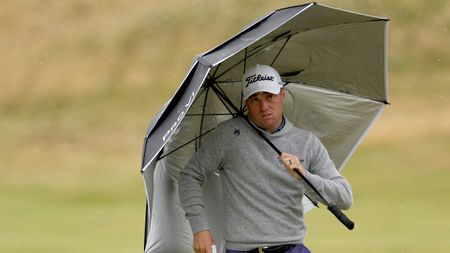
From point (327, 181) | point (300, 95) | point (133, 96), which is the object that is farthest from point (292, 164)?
point (133, 96)

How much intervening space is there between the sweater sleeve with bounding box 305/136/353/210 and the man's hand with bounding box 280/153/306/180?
0.19 feet

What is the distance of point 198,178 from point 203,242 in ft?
0.89

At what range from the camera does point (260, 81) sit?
4.70 meters

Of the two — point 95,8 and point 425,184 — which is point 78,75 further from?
point 425,184

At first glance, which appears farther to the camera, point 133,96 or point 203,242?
point 133,96

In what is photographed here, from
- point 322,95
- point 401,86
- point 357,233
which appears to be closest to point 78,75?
point 401,86

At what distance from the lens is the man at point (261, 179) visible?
15.1 ft

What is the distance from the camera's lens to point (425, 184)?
12.5 meters

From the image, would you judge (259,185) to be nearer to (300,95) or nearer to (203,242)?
(203,242)

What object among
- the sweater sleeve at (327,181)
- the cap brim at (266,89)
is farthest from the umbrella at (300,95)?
the sweater sleeve at (327,181)

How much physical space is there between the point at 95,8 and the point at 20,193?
24.2 feet

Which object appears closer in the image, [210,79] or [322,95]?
[210,79]

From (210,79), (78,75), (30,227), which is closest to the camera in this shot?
(210,79)

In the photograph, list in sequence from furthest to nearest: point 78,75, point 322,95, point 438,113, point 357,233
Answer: point 78,75
point 438,113
point 357,233
point 322,95
